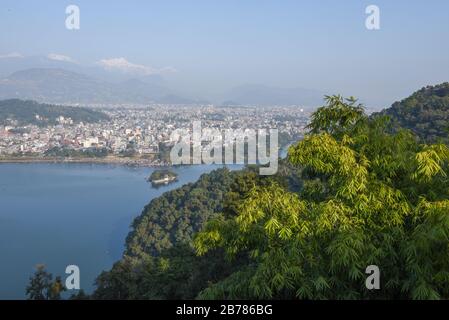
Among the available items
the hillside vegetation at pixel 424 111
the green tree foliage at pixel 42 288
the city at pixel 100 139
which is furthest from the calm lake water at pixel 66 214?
the hillside vegetation at pixel 424 111

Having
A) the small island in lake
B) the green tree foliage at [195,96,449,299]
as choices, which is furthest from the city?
the green tree foliage at [195,96,449,299]

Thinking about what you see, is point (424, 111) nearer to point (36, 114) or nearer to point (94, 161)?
point (94, 161)

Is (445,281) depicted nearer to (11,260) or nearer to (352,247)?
(352,247)

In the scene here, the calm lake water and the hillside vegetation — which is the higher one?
the hillside vegetation

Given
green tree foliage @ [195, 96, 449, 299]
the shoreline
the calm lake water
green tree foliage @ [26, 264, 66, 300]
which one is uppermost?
green tree foliage @ [195, 96, 449, 299]

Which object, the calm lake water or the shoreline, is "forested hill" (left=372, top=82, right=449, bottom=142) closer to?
the calm lake water

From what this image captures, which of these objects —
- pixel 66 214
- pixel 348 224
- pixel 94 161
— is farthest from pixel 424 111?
pixel 94 161

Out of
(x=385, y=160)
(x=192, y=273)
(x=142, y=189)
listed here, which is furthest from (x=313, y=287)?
(x=142, y=189)
